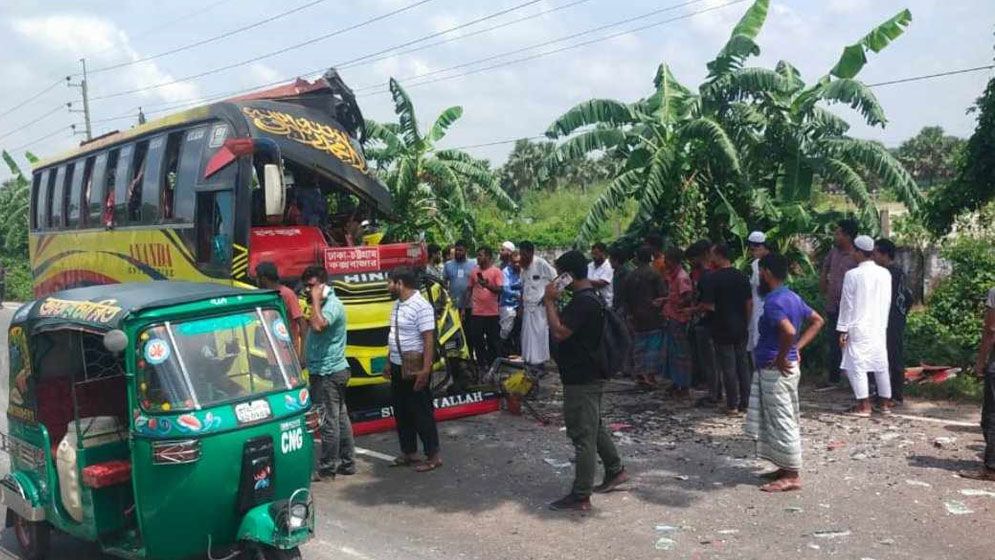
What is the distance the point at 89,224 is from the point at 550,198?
22.7m

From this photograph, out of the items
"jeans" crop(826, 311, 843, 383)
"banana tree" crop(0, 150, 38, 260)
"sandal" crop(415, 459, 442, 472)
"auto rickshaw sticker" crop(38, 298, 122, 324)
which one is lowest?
"sandal" crop(415, 459, 442, 472)

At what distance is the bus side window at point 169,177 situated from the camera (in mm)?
10680

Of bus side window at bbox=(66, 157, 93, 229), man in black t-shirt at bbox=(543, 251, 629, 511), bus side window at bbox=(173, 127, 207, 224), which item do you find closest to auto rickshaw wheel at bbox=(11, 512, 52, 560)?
man in black t-shirt at bbox=(543, 251, 629, 511)

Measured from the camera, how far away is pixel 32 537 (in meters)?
5.81

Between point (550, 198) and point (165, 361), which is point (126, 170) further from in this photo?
point (550, 198)

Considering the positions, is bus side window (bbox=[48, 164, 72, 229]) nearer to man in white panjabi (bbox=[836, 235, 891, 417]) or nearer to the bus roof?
the bus roof

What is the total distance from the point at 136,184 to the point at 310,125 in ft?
8.53

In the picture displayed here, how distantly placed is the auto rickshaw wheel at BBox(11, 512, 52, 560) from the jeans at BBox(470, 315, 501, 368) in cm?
661

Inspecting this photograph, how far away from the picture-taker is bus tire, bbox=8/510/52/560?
19.0 ft

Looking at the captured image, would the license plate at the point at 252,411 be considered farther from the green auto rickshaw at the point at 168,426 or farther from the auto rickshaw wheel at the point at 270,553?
the auto rickshaw wheel at the point at 270,553

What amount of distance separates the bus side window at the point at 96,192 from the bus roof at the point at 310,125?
1.54 ft

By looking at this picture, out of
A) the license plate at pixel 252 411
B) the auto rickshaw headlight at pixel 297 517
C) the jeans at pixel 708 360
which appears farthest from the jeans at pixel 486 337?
the auto rickshaw headlight at pixel 297 517

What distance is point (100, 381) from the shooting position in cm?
583

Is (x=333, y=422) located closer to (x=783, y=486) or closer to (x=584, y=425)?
(x=584, y=425)
